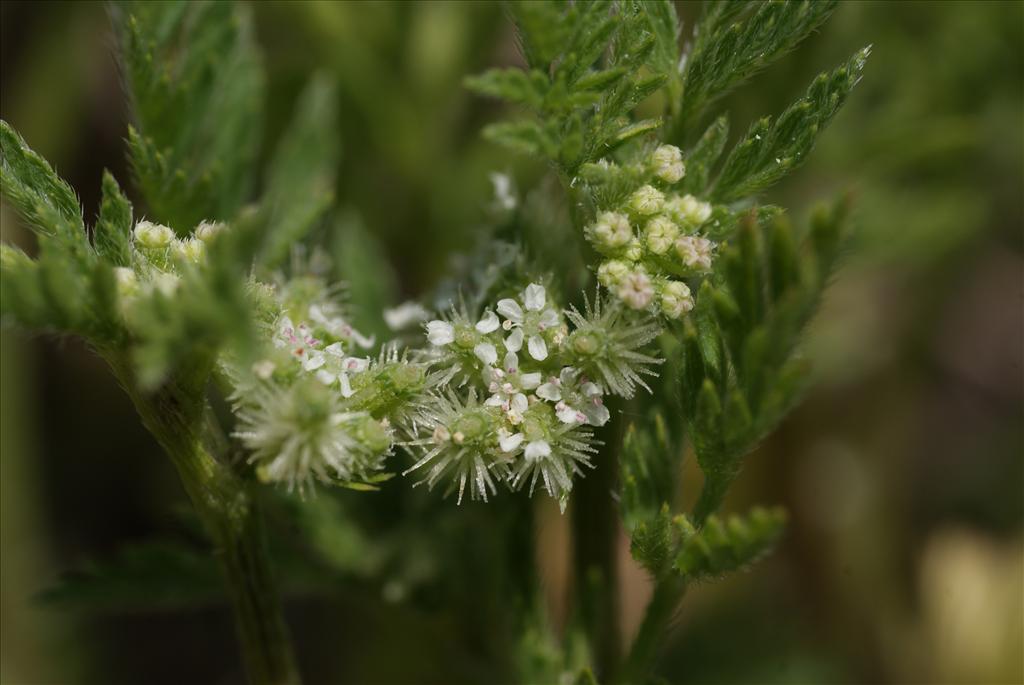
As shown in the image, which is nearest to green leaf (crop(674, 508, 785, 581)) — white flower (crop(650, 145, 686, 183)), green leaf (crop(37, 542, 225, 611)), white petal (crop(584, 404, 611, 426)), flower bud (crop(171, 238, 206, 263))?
white petal (crop(584, 404, 611, 426))

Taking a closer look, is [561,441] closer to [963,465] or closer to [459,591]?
[459,591]

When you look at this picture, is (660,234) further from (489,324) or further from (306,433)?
(306,433)

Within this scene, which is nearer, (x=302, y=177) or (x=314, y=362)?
(x=314, y=362)

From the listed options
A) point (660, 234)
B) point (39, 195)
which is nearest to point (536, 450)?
point (660, 234)

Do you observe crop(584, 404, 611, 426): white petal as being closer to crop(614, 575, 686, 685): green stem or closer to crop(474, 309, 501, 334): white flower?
crop(474, 309, 501, 334): white flower

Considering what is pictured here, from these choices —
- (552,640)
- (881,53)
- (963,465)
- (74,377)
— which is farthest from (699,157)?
(74,377)

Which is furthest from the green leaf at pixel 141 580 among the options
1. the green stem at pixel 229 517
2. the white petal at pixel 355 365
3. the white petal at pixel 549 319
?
the white petal at pixel 549 319
